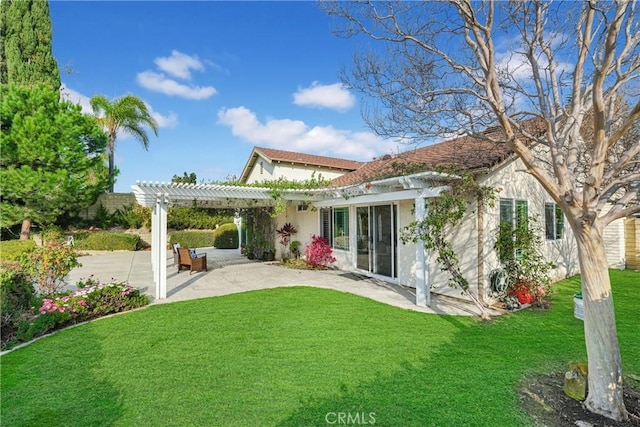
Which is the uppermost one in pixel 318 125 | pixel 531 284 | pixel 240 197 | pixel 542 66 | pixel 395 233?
pixel 318 125

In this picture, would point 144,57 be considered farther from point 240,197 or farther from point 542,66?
point 542,66

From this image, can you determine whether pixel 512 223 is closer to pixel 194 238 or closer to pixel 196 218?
pixel 194 238

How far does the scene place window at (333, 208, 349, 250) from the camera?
1391cm

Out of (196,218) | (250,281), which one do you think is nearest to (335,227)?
(250,281)

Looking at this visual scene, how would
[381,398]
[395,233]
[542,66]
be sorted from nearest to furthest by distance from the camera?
Result: 1. [381,398]
2. [542,66]
3. [395,233]

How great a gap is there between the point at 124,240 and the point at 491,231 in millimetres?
24320

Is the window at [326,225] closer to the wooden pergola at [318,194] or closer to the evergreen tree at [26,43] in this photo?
the wooden pergola at [318,194]

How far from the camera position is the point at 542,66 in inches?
237

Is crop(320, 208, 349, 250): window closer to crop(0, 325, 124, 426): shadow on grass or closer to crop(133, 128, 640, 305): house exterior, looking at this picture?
crop(133, 128, 640, 305): house exterior

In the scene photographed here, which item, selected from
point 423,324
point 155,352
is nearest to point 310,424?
point 155,352

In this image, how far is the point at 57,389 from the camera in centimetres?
437

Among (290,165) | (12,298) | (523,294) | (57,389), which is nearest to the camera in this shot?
(57,389)

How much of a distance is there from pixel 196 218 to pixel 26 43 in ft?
55.1

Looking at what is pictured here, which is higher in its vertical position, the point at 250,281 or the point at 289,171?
the point at 289,171
